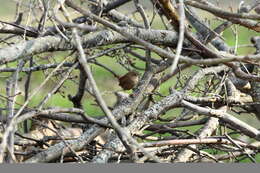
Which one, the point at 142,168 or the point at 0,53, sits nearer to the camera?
the point at 142,168

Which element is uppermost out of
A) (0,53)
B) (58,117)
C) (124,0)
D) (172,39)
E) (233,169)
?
(124,0)

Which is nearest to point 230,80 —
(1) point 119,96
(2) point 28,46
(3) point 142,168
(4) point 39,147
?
(1) point 119,96

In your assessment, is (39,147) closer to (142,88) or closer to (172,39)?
(142,88)

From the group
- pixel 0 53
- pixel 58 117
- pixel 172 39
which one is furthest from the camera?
pixel 58 117

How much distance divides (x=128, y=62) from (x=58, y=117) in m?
0.76

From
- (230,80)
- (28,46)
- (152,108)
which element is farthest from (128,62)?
(28,46)

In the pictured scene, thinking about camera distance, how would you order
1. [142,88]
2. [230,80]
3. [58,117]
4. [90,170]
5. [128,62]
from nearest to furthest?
1. [90,170]
2. [142,88]
3. [58,117]
4. [230,80]
5. [128,62]

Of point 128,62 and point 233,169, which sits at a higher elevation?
point 128,62

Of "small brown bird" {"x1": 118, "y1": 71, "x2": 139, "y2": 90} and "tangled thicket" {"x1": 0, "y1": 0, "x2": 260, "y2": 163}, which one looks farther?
"small brown bird" {"x1": 118, "y1": 71, "x2": 139, "y2": 90}

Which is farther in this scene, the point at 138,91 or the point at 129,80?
the point at 129,80

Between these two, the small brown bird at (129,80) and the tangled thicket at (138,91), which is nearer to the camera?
the tangled thicket at (138,91)

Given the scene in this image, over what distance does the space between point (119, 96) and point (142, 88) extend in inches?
17.7

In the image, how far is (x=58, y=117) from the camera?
2.06 m

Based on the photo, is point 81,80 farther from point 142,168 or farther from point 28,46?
point 142,168
